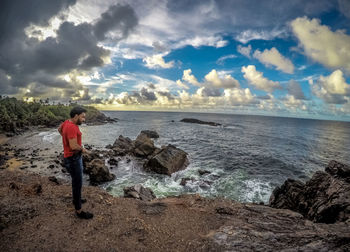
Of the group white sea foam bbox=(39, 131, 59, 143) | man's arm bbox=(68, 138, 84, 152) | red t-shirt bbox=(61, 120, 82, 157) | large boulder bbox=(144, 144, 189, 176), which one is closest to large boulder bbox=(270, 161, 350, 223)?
man's arm bbox=(68, 138, 84, 152)

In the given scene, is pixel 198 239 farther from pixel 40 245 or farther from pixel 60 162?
pixel 60 162

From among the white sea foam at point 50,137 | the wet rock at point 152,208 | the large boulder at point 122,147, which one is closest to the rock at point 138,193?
the wet rock at point 152,208

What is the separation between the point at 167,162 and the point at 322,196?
52.9 feet

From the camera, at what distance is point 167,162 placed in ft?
74.1

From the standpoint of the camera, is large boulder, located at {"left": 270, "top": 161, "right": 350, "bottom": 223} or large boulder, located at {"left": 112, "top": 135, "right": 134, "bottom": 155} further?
large boulder, located at {"left": 112, "top": 135, "right": 134, "bottom": 155}

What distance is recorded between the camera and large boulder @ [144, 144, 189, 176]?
71.9 ft

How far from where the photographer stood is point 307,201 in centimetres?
1098

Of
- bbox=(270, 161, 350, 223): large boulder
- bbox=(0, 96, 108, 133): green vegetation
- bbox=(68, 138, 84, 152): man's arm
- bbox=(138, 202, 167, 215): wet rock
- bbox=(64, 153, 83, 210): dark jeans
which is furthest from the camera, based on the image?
bbox=(0, 96, 108, 133): green vegetation

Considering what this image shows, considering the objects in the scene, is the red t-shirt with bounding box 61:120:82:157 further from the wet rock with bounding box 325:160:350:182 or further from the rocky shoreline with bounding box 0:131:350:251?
the wet rock with bounding box 325:160:350:182

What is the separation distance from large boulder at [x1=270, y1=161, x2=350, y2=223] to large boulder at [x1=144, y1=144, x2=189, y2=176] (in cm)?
1238

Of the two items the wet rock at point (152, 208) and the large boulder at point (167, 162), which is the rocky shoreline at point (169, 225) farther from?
the large boulder at point (167, 162)

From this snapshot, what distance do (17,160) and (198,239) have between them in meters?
31.2

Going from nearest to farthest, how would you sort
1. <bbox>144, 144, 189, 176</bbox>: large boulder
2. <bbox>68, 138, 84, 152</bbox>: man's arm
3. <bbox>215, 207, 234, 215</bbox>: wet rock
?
<bbox>68, 138, 84, 152</bbox>: man's arm, <bbox>215, 207, 234, 215</bbox>: wet rock, <bbox>144, 144, 189, 176</bbox>: large boulder

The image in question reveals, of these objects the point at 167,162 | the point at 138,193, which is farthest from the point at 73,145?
the point at 167,162
